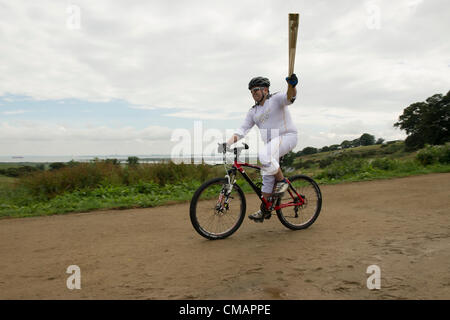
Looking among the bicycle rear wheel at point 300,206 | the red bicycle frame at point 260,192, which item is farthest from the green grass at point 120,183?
the bicycle rear wheel at point 300,206

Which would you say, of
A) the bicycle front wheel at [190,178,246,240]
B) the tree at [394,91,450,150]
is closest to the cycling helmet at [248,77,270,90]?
the bicycle front wheel at [190,178,246,240]

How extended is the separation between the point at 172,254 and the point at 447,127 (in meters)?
50.3

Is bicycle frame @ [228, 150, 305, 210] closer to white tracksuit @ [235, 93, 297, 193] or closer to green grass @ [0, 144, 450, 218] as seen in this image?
white tracksuit @ [235, 93, 297, 193]

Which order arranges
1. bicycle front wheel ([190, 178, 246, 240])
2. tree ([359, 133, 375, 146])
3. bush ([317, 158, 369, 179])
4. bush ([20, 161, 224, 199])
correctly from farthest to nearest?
tree ([359, 133, 375, 146]) < bush ([317, 158, 369, 179]) < bush ([20, 161, 224, 199]) < bicycle front wheel ([190, 178, 246, 240])

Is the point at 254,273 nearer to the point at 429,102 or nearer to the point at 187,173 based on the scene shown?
the point at 187,173

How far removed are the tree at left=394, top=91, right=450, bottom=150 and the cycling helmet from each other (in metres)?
43.0

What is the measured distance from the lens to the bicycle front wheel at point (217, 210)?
5008 millimetres

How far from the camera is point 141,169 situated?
1234 centimetres

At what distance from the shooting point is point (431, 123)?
45250mm

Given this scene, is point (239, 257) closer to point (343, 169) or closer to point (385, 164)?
point (343, 169)

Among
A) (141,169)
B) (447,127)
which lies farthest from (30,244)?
(447,127)

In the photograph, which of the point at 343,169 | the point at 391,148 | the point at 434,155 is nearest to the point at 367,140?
the point at 391,148

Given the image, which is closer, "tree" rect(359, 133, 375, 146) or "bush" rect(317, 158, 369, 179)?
"bush" rect(317, 158, 369, 179)

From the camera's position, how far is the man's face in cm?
527
